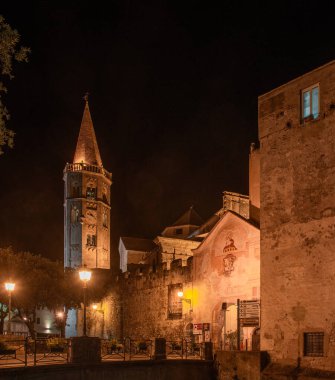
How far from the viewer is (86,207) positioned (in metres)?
76.2

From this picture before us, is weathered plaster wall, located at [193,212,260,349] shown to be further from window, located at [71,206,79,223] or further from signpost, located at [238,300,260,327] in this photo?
window, located at [71,206,79,223]

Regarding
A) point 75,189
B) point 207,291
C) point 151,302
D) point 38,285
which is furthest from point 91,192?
point 207,291

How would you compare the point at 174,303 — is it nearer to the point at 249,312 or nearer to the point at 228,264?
the point at 228,264

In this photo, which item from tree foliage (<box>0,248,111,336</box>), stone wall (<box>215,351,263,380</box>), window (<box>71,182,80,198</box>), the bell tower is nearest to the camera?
stone wall (<box>215,351,263,380</box>)

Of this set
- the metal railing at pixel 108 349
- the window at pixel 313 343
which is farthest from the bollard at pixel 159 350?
the window at pixel 313 343

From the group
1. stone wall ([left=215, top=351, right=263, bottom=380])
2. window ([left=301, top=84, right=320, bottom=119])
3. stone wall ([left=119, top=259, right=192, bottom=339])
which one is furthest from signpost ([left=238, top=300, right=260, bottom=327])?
window ([left=301, top=84, right=320, bottom=119])

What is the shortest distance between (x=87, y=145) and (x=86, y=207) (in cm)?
889

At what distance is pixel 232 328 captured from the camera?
30.5 m

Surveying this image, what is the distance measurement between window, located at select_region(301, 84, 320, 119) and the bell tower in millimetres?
55764

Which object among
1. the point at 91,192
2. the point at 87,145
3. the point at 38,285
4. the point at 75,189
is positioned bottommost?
the point at 38,285

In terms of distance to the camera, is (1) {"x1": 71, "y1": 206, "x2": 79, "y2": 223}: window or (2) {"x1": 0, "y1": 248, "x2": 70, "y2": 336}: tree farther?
(1) {"x1": 71, "y1": 206, "x2": 79, "y2": 223}: window

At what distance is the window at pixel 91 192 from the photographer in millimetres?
77125

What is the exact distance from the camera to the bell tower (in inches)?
2948

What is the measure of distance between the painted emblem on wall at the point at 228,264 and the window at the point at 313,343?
9642 mm
